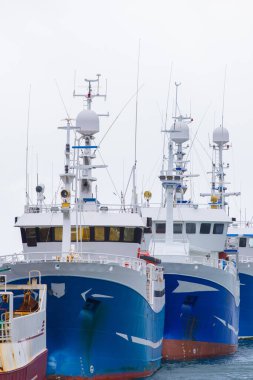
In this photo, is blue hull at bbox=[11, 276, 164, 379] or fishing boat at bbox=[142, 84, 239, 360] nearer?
blue hull at bbox=[11, 276, 164, 379]

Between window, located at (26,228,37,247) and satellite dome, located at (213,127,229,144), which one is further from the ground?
satellite dome, located at (213,127,229,144)

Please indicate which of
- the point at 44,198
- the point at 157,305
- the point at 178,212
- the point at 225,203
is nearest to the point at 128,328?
the point at 157,305

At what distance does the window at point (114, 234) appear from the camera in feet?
147

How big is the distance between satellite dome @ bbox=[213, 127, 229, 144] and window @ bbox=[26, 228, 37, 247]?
27132 mm

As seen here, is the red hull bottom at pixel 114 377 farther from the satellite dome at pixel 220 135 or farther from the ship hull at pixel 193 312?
the satellite dome at pixel 220 135

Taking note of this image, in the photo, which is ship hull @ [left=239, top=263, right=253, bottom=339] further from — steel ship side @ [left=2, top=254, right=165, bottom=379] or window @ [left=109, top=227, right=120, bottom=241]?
steel ship side @ [left=2, top=254, right=165, bottom=379]

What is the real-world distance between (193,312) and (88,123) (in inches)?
367

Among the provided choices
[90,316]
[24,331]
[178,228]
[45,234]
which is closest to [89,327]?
[90,316]

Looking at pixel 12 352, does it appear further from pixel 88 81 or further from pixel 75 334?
pixel 88 81

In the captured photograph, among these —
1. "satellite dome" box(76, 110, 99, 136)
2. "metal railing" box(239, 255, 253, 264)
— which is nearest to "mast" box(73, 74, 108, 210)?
"satellite dome" box(76, 110, 99, 136)

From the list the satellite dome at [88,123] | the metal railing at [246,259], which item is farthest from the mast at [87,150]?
the metal railing at [246,259]

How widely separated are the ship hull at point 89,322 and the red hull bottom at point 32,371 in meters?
1.61

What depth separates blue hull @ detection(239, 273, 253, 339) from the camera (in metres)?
60.5

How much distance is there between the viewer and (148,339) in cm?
4106
